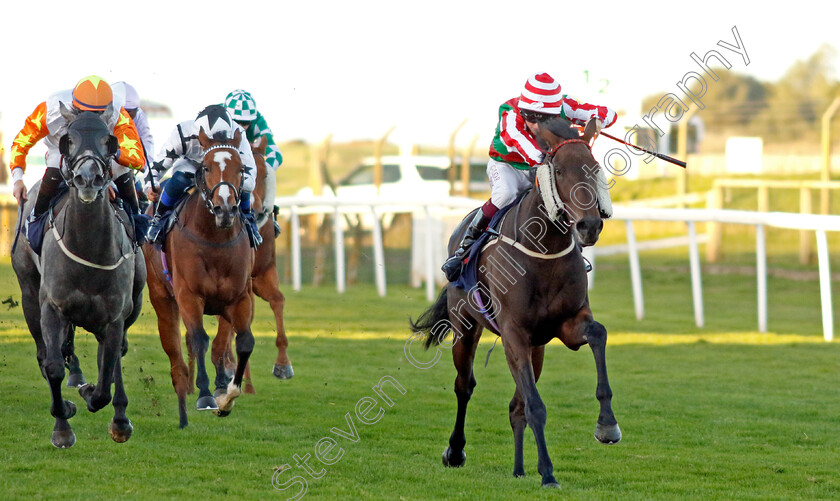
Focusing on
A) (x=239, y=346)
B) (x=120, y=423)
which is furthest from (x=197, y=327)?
(x=120, y=423)

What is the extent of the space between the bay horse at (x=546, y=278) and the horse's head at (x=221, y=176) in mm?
1511

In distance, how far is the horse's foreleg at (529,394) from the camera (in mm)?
4996

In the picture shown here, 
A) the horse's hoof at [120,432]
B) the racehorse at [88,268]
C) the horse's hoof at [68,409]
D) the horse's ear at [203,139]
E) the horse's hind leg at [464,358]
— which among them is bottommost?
the horse's hoof at [120,432]

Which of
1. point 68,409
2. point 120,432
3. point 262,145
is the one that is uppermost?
point 262,145

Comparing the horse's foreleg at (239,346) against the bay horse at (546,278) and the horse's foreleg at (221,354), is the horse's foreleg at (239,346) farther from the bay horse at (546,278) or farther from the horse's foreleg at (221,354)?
the bay horse at (546,278)

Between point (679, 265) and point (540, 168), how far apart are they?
15504 mm

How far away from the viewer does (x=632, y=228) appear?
456 inches

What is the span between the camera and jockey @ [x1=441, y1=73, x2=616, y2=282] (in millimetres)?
5348

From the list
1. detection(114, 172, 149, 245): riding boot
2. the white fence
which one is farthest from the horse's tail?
the white fence

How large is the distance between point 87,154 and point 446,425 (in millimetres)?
2829

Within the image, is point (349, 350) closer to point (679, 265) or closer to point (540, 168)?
point (540, 168)

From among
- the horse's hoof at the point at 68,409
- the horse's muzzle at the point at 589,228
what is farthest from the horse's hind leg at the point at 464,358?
the horse's hoof at the point at 68,409

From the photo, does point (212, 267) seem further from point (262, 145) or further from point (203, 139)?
→ point (262, 145)

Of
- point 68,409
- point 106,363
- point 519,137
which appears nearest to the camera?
point 519,137
